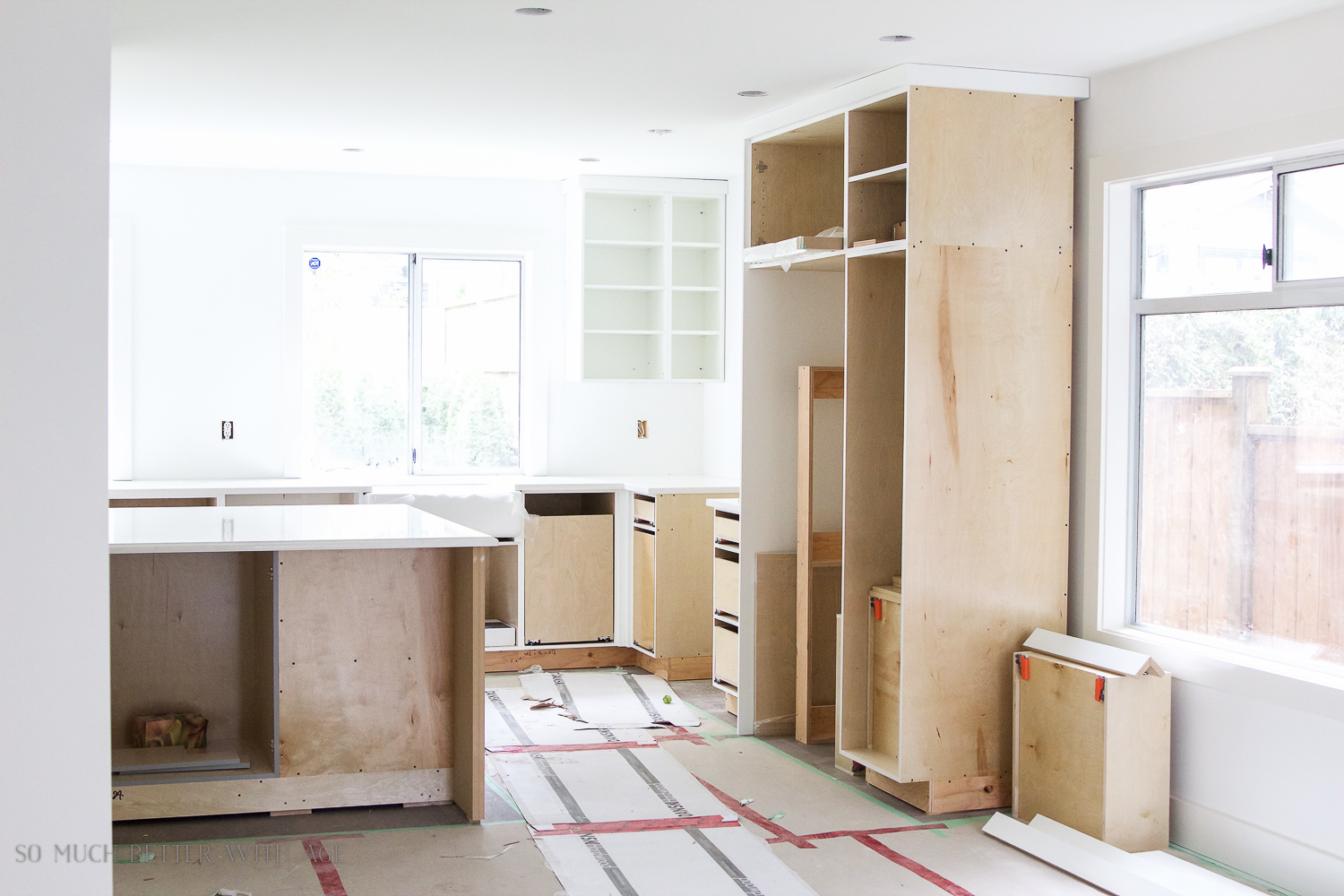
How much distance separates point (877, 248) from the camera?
156 inches

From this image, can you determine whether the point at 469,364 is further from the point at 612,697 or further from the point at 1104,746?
the point at 1104,746

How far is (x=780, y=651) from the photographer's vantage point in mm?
4828

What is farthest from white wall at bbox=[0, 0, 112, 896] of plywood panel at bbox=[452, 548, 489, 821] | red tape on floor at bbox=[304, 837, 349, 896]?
plywood panel at bbox=[452, 548, 489, 821]

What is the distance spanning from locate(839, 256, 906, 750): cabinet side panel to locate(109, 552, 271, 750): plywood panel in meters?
2.03

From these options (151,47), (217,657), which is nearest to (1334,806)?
(217,657)

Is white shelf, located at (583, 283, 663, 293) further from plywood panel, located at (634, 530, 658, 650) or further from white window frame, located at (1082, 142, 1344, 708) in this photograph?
white window frame, located at (1082, 142, 1344, 708)

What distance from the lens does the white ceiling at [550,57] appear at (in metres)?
3.30

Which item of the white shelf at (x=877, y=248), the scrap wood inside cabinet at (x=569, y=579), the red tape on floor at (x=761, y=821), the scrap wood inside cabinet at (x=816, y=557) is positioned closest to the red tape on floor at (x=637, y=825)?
the red tape on floor at (x=761, y=821)

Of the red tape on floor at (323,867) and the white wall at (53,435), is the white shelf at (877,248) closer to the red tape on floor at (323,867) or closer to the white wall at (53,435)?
the red tape on floor at (323,867)

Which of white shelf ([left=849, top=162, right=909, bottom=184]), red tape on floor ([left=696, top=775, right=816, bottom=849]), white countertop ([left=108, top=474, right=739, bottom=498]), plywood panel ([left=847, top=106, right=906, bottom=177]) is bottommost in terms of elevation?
red tape on floor ([left=696, top=775, right=816, bottom=849])

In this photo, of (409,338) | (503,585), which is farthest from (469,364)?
(503,585)

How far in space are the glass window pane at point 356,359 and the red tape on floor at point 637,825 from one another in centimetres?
327

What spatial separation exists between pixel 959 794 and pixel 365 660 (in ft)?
6.61

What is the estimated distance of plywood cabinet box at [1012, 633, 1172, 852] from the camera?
346cm
